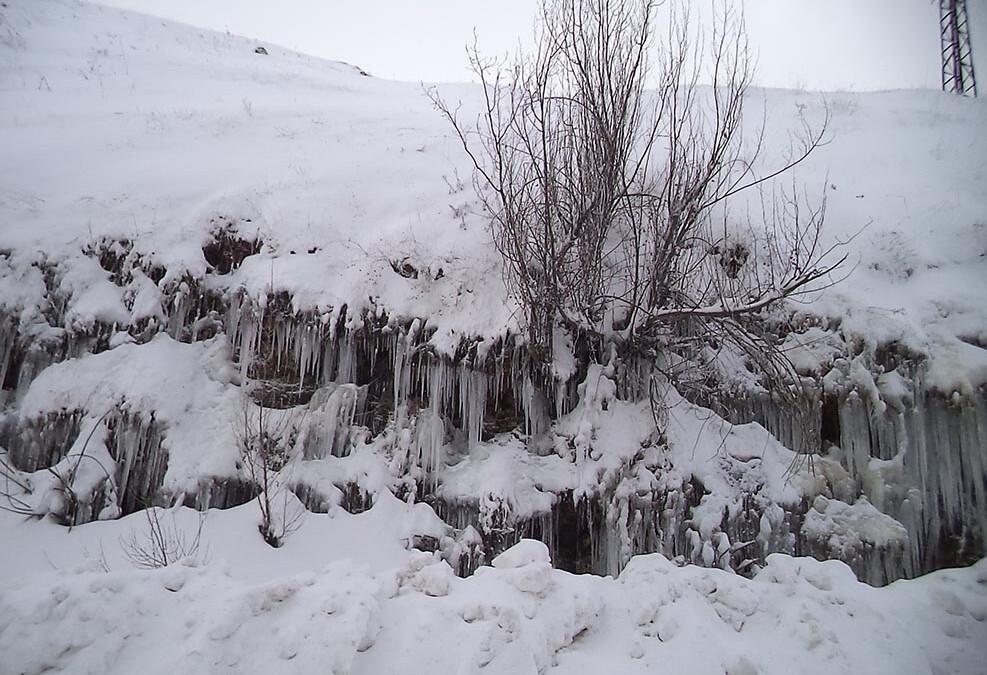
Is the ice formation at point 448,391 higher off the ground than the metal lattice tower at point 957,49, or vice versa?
the metal lattice tower at point 957,49

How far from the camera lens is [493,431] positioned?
5855 millimetres

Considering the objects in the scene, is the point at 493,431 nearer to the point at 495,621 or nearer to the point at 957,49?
the point at 495,621

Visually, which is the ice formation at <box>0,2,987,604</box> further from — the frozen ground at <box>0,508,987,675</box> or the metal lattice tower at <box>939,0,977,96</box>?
the metal lattice tower at <box>939,0,977,96</box>

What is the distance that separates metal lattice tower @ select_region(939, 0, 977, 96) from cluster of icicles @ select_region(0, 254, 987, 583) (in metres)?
9.56

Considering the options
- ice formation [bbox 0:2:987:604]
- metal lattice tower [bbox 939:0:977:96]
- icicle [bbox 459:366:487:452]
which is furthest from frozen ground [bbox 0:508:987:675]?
metal lattice tower [bbox 939:0:977:96]

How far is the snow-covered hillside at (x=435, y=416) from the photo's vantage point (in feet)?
10.9

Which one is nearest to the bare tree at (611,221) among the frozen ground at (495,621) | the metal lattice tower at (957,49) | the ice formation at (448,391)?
the ice formation at (448,391)

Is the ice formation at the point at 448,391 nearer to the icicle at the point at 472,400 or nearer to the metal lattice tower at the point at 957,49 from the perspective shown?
the icicle at the point at 472,400

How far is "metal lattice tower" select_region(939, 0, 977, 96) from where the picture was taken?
32.0 feet

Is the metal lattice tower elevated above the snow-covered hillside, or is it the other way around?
the metal lattice tower

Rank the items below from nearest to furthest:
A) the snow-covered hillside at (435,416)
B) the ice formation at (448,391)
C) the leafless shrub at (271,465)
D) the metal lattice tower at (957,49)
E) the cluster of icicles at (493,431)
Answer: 1. the snow-covered hillside at (435,416)
2. the cluster of icicles at (493,431)
3. the ice formation at (448,391)
4. the leafless shrub at (271,465)
5. the metal lattice tower at (957,49)

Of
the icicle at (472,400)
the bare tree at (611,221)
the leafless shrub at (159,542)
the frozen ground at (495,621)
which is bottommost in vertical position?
the leafless shrub at (159,542)

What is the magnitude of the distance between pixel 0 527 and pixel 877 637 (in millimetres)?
7223

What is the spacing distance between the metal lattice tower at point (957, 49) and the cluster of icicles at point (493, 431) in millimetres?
9559
